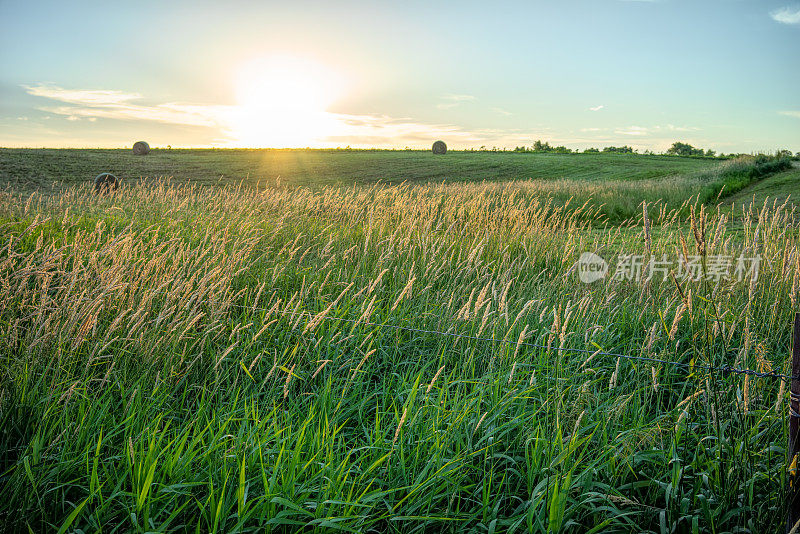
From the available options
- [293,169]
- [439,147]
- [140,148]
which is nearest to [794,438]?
[293,169]

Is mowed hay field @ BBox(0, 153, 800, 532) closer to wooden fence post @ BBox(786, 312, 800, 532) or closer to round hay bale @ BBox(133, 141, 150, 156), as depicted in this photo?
wooden fence post @ BBox(786, 312, 800, 532)

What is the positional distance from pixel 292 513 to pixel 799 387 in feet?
6.38

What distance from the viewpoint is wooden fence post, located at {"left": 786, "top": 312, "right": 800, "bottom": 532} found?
168cm

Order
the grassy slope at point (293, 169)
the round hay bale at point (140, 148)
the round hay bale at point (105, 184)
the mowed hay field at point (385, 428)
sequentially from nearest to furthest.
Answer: the mowed hay field at point (385, 428) → the round hay bale at point (105, 184) → the grassy slope at point (293, 169) → the round hay bale at point (140, 148)

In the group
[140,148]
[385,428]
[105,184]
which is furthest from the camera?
[140,148]

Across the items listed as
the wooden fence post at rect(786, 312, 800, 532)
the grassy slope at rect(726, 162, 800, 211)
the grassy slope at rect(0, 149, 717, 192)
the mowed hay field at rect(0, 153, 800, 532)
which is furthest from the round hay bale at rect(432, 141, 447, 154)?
the wooden fence post at rect(786, 312, 800, 532)

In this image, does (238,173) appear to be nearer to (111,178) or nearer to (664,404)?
(111,178)

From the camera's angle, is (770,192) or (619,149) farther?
(619,149)

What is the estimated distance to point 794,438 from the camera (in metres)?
1.76

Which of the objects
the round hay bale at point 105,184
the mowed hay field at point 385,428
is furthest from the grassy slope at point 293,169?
the mowed hay field at point 385,428

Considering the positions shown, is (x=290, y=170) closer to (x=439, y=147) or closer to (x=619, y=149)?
(x=439, y=147)

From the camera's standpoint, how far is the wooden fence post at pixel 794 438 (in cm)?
168

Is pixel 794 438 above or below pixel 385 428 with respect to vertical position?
above

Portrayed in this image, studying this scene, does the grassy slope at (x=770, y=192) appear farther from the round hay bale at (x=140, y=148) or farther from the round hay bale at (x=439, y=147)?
the round hay bale at (x=140, y=148)
